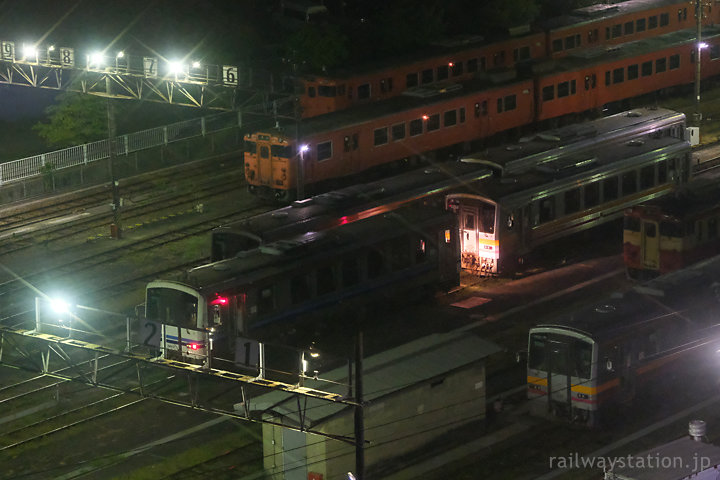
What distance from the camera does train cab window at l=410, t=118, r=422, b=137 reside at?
5594 centimetres

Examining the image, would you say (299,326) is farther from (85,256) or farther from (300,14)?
(300,14)

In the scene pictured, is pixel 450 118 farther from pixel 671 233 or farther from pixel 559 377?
pixel 559 377

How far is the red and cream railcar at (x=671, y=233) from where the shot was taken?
139 feet

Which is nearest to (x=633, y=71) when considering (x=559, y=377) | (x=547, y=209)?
(x=547, y=209)

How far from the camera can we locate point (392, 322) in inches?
1619

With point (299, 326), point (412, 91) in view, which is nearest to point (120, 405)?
point (299, 326)

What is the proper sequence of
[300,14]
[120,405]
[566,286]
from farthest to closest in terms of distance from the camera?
[300,14] < [566,286] < [120,405]

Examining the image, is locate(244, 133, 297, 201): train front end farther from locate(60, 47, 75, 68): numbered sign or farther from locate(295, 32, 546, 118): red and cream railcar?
locate(60, 47, 75, 68): numbered sign

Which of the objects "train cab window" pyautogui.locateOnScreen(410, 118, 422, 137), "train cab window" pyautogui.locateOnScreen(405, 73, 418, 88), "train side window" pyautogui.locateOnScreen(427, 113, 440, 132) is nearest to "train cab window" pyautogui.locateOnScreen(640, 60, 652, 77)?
"train cab window" pyautogui.locateOnScreen(405, 73, 418, 88)

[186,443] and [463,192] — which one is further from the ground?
[463,192]

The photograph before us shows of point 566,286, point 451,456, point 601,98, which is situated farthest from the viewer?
point 601,98

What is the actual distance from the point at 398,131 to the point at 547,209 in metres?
11.8

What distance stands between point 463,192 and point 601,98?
21.2m

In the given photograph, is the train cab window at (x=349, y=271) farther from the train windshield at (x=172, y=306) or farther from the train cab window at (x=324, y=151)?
the train cab window at (x=324, y=151)
